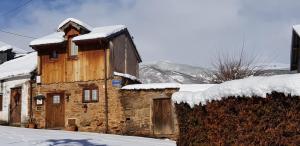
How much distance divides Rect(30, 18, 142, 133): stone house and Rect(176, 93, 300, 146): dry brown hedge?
10966mm

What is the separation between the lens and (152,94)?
1984cm

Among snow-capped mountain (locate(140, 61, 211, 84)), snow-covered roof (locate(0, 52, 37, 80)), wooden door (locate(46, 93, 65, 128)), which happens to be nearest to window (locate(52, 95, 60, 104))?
wooden door (locate(46, 93, 65, 128))

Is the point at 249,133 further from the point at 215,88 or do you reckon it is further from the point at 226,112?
the point at 215,88

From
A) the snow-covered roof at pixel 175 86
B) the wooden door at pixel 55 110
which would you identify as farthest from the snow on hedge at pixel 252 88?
the wooden door at pixel 55 110

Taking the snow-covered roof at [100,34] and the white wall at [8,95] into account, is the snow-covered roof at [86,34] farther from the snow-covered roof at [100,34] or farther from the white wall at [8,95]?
the white wall at [8,95]

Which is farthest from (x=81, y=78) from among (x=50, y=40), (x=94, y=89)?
(x=50, y=40)

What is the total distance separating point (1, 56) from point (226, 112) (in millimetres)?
25161

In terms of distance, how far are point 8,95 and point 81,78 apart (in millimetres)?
5496

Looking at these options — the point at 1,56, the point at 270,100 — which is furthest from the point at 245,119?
the point at 1,56

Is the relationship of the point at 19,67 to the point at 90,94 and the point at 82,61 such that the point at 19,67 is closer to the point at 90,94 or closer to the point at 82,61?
the point at 82,61

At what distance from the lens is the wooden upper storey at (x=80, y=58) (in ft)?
70.8

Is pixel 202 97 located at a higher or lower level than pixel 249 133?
higher

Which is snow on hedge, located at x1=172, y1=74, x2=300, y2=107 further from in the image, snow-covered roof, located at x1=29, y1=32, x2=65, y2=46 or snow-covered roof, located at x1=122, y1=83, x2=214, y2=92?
snow-covered roof, located at x1=29, y1=32, x2=65, y2=46

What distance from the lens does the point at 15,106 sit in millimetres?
23797
